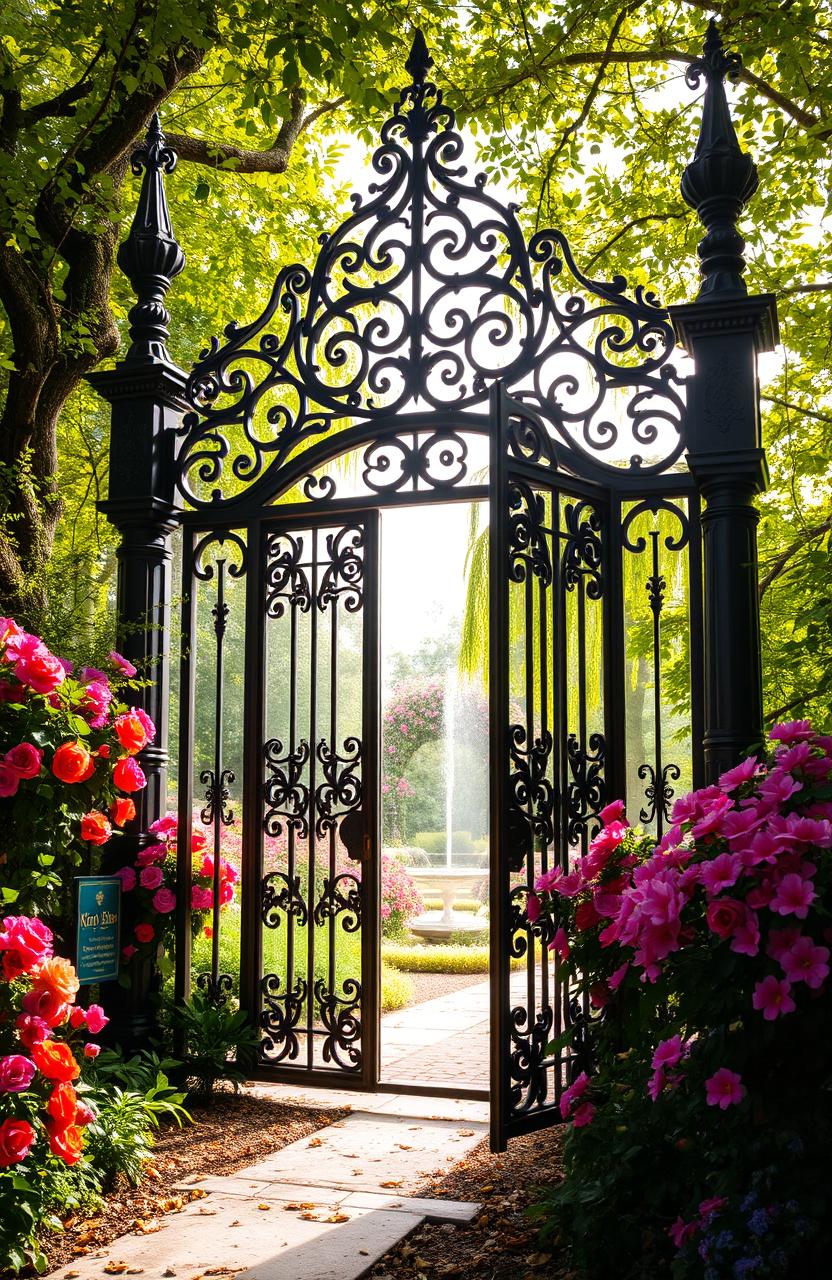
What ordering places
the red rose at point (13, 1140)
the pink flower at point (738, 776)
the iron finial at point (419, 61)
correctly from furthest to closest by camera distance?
the iron finial at point (419, 61) < the red rose at point (13, 1140) < the pink flower at point (738, 776)

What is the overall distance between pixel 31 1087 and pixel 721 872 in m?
2.25

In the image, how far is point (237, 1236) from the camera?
12.3 ft

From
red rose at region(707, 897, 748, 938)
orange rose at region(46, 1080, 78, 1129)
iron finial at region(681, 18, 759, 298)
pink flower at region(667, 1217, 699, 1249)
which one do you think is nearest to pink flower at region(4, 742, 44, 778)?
orange rose at region(46, 1080, 78, 1129)

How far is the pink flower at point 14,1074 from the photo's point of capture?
336 cm

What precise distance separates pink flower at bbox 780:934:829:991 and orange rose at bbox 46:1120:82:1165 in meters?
2.25

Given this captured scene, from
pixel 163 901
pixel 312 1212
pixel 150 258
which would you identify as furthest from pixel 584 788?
pixel 150 258

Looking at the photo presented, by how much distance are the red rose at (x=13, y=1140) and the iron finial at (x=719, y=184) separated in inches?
160

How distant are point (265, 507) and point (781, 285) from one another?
3.90 metres

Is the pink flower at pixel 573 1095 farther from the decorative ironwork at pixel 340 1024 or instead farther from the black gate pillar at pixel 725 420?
the decorative ironwork at pixel 340 1024

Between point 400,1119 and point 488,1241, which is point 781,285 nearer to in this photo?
point 400,1119

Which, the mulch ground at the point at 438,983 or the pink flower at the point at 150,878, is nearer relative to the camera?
the pink flower at the point at 150,878

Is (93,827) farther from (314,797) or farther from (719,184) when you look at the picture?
(719,184)

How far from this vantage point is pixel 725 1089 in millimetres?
2713

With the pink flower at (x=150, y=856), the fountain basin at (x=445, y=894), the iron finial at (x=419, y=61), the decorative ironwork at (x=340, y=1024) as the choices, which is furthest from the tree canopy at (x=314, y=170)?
the fountain basin at (x=445, y=894)
